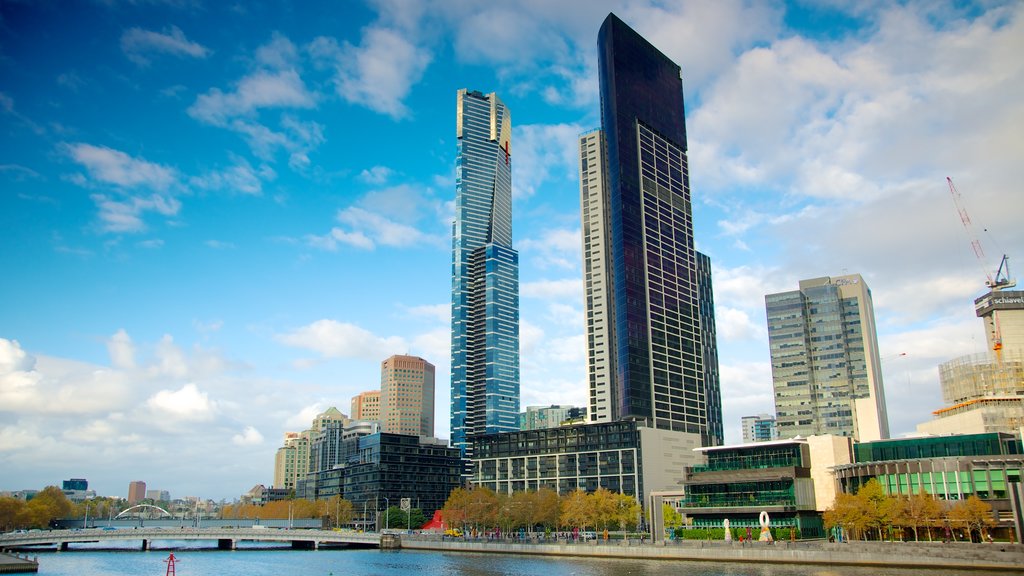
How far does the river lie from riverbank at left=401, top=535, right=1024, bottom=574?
378 cm

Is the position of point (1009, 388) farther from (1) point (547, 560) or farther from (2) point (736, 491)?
(1) point (547, 560)

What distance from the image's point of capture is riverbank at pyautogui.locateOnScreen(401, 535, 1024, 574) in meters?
91.8

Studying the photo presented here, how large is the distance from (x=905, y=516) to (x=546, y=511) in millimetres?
82778

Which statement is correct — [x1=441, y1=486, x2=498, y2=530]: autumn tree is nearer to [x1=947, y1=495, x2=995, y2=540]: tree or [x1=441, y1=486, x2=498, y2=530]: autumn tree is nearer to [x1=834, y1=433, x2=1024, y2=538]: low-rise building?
[x1=834, y1=433, x2=1024, y2=538]: low-rise building

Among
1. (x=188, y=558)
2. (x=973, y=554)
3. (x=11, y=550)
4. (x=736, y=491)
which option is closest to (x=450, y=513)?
(x=188, y=558)

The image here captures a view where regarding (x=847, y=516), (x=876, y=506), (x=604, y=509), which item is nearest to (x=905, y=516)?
(x=876, y=506)

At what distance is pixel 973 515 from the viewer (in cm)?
10519

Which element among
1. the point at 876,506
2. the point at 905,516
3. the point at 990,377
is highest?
the point at 990,377

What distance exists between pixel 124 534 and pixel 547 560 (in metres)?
96.0

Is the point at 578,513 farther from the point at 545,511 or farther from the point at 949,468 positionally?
the point at 949,468

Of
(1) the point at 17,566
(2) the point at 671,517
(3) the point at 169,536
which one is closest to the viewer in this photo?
(1) the point at 17,566

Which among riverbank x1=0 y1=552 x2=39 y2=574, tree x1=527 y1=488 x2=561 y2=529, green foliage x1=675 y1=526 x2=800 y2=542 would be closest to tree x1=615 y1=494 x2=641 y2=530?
tree x1=527 y1=488 x2=561 y2=529

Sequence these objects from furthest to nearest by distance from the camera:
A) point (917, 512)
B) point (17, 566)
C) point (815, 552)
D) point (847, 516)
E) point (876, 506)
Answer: point (876, 506) → point (847, 516) → point (17, 566) → point (917, 512) → point (815, 552)

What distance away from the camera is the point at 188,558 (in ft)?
504
